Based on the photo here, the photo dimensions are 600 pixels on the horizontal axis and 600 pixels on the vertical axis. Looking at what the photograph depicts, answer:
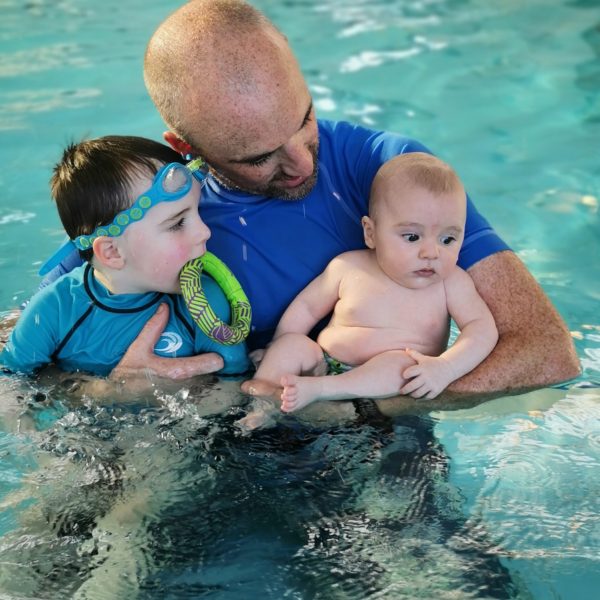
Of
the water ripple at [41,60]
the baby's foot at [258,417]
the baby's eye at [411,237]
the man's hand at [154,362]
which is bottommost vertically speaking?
the baby's foot at [258,417]

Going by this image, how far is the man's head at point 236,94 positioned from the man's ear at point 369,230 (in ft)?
0.93

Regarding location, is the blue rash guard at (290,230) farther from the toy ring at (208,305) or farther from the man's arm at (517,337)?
the man's arm at (517,337)

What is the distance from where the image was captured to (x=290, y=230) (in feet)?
12.4

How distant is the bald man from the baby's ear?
0.86ft

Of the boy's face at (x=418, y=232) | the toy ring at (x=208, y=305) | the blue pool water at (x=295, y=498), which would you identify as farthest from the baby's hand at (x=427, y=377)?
the toy ring at (x=208, y=305)

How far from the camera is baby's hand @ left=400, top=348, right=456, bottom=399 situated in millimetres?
3365

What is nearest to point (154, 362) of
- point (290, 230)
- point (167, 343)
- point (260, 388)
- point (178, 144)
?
point (167, 343)

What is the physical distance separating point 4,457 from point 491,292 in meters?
1.90

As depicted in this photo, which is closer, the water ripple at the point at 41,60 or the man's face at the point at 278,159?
the man's face at the point at 278,159

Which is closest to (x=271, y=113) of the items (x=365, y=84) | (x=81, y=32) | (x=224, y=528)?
(x=224, y=528)

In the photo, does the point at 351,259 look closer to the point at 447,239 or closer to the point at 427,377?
the point at 447,239

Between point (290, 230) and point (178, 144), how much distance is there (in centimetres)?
55

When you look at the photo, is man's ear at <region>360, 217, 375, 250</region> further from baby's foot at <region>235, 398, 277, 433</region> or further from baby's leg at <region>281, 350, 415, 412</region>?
baby's foot at <region>235, 398, 277, 433</region>

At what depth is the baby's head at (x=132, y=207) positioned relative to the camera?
341 cm
